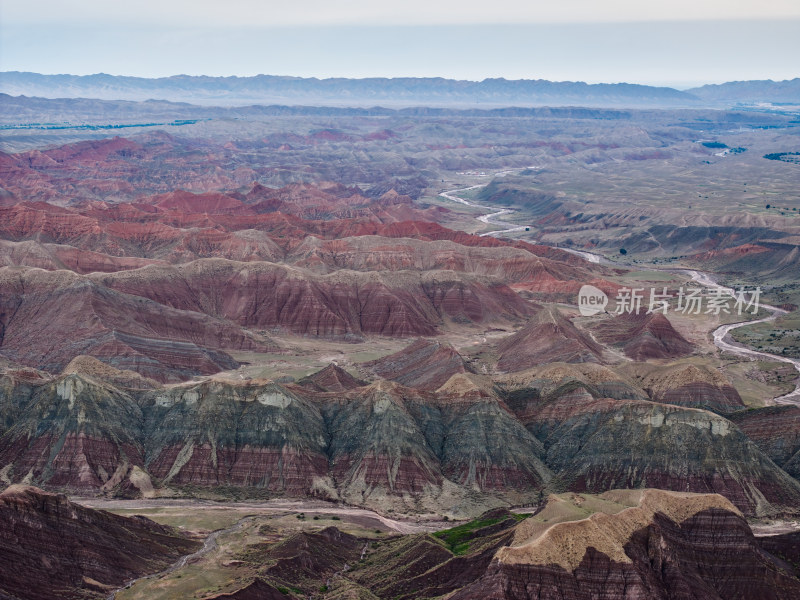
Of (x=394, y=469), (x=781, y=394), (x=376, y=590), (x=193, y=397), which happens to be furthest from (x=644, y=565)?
(x=781, y=394)

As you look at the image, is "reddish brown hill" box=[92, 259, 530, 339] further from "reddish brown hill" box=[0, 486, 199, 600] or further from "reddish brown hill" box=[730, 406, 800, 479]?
"reddish brown hill" box=[0, 486, 199, 600]

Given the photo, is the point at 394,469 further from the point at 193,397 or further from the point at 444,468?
the point at 193,397

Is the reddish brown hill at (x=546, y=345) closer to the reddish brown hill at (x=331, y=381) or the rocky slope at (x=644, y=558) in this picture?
the reddish brown hill at (x=331, y=381)

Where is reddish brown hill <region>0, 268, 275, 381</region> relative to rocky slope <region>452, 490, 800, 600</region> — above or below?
below

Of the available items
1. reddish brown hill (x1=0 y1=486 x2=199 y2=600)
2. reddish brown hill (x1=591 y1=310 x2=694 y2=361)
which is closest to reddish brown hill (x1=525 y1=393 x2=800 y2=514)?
reddish brown hill (x1=0 y1=486 x2=199 y2=600)

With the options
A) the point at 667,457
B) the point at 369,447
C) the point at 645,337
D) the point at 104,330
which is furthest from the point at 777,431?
the point at 104,330

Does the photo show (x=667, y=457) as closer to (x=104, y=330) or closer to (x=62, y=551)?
(x=62, y=551)
